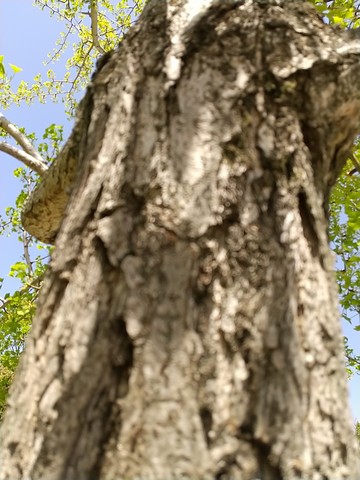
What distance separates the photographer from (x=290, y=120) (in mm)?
1448

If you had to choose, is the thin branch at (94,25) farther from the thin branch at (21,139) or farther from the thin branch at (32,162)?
the thin branch at (32,162)

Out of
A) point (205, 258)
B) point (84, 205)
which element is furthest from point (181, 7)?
point (205, 258)

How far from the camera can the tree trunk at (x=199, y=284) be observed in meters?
0.99

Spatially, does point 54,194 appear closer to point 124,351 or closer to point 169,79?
point 169,79

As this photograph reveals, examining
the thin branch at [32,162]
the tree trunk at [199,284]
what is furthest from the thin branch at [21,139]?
the tree trunk at [199,284]

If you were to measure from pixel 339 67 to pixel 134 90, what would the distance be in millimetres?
759

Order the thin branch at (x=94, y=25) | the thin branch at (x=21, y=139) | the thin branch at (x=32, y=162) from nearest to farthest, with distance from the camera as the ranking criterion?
the thin branch at (x=32, y=162) → the thin branch at (x=21, y=139) → the thin branch at (x=94, y=25)

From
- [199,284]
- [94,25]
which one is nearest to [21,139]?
[94,25]

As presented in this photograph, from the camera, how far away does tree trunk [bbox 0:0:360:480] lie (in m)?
0.99

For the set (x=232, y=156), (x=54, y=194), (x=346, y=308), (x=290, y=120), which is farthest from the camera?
(x=346, y=308)

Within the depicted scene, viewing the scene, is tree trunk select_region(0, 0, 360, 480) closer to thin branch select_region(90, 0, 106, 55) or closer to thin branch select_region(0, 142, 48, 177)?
thin branch select_region(0, 142, 48, 177)

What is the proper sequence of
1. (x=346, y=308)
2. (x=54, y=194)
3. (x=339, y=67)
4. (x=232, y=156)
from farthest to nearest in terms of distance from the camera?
(x=346, y=308) → (x=54, y=194) → (x=339, y=67) → (x=232, y=156)

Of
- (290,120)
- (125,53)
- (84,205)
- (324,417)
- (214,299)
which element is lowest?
(324,417)

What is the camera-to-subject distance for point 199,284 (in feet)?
3.70
